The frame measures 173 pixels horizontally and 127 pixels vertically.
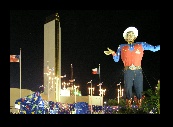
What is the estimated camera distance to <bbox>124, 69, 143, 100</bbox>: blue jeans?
738cm

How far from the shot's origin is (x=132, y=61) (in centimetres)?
738

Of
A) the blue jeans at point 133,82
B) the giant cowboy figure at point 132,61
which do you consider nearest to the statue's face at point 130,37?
the giant cowboy figure at point 132,61

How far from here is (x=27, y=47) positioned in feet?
24.0

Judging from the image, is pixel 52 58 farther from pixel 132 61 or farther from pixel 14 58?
pixel 132 61

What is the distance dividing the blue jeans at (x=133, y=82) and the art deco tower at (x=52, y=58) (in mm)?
1250

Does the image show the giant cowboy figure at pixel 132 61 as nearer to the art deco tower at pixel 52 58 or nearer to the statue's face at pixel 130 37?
the statue's face at pixel 130 37

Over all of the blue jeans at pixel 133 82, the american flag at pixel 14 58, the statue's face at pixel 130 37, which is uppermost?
the statue's face at pixel 130 37

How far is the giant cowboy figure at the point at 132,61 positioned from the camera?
736 centimetres

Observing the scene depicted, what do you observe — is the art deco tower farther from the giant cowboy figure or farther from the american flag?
the giant cowboy figure

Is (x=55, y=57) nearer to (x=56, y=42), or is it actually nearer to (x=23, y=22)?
(x=56, y=42)

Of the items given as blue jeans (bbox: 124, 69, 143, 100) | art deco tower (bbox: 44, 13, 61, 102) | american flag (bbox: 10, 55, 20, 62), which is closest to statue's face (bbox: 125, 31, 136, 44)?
blue jeans (bbox: 124, 69, 143, 100)

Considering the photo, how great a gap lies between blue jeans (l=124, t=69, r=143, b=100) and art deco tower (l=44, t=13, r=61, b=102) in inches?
49.2
